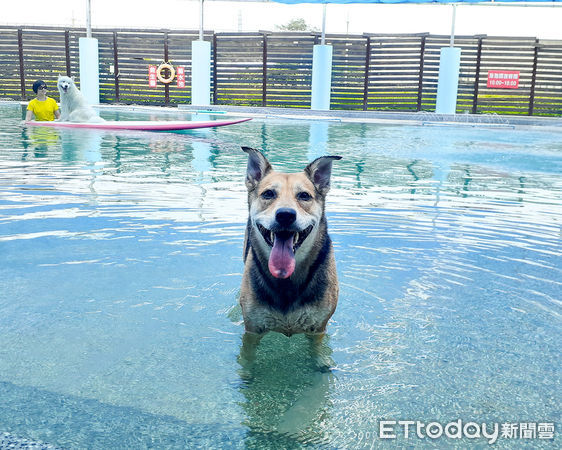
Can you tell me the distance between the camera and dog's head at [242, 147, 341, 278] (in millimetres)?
3102

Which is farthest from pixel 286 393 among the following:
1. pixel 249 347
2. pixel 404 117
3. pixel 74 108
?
pixel 404 117

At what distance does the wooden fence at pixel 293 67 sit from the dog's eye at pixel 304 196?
74.0ft

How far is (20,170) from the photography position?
947cm

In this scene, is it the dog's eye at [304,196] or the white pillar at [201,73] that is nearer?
the dog's eye at [304,196]

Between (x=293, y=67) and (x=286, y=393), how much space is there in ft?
77.5

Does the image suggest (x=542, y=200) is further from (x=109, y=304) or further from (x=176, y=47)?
(x=176, y=47)

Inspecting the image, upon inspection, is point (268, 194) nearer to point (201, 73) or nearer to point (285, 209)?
point (285, 209)

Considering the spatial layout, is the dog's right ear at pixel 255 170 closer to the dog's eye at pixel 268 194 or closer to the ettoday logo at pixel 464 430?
the dog's eye at pixel 268 194

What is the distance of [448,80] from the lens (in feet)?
76.5

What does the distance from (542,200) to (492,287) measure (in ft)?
13.6

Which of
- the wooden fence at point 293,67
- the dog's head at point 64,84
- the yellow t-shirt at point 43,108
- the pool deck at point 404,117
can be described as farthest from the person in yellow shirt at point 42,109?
the wooden fence at point 293,67

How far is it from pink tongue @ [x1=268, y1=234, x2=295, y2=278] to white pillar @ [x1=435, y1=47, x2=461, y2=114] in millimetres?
21891

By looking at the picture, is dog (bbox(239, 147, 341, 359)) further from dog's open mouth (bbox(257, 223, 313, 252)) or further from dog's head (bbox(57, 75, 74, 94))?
dog's head (bbox(57, 75, 74, 94))

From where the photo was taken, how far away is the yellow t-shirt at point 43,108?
1577 centimetres
